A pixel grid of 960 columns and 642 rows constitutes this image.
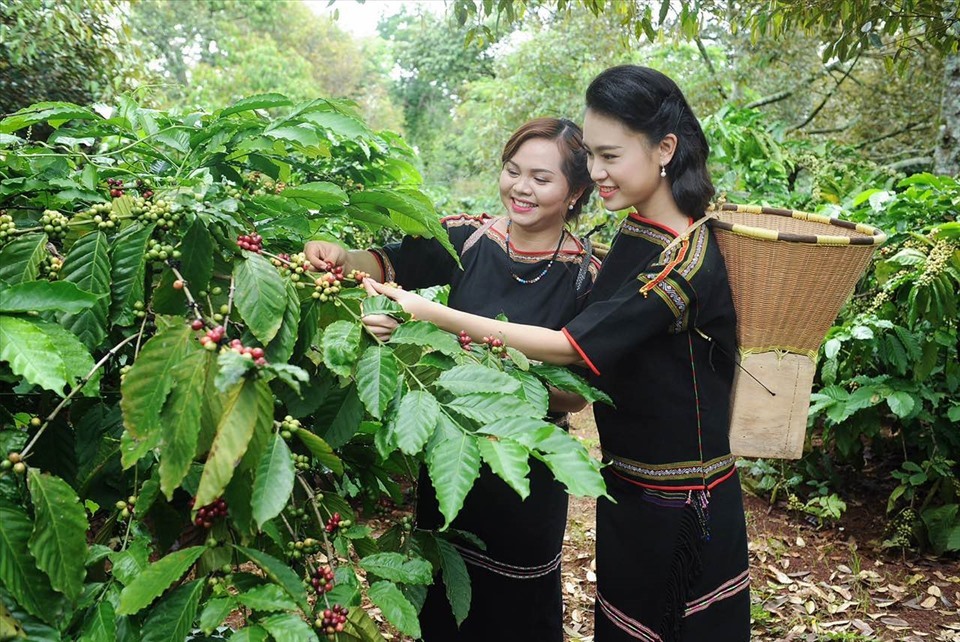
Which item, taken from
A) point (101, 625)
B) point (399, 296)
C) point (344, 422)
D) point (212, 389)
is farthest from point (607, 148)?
point (101, 625)

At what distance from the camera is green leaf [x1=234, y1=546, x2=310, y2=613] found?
1019mm

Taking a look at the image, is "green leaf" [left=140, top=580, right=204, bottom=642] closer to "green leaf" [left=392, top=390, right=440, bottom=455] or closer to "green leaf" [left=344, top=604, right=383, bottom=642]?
"green leaf" [left=344, top=604, right=383, bottom=642]

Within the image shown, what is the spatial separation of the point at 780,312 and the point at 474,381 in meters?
0.96

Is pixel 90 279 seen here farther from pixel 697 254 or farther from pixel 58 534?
pixel 697 254

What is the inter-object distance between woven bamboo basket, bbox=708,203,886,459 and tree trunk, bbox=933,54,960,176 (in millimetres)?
3375

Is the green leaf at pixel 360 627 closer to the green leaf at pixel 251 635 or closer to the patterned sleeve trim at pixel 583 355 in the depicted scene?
the green leaf at pixel 251 635

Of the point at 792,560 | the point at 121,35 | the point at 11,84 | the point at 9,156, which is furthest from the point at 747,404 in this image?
the point at 121,35

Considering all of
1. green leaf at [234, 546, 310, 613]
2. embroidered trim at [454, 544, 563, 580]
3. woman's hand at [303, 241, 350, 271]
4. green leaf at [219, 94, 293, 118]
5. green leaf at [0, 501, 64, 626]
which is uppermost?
green leaf at [219, 94, 293, 118]

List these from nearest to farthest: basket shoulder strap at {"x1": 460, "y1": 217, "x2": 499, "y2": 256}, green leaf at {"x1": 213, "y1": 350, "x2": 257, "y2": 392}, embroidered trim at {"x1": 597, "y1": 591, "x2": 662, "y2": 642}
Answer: green leaf at {"x1": 213, "y1": 350, "x2": 257, "y2": 392} → embroidered trim at {"x1": 597, "y1": 591, "x2": 662, "y2": 642} → basket shoulder strap at {"x1": 460, "y1": 217, "x2": 499, "y2": 256}

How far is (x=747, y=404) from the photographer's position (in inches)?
74.6

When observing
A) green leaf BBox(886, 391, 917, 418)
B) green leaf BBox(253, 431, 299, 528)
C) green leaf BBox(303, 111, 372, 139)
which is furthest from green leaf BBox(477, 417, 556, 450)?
green leaf BBox(886, 391, 917, 418)

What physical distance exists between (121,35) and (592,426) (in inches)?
196

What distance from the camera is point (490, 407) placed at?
1.15m

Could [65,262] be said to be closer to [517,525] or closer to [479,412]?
[479,412]
